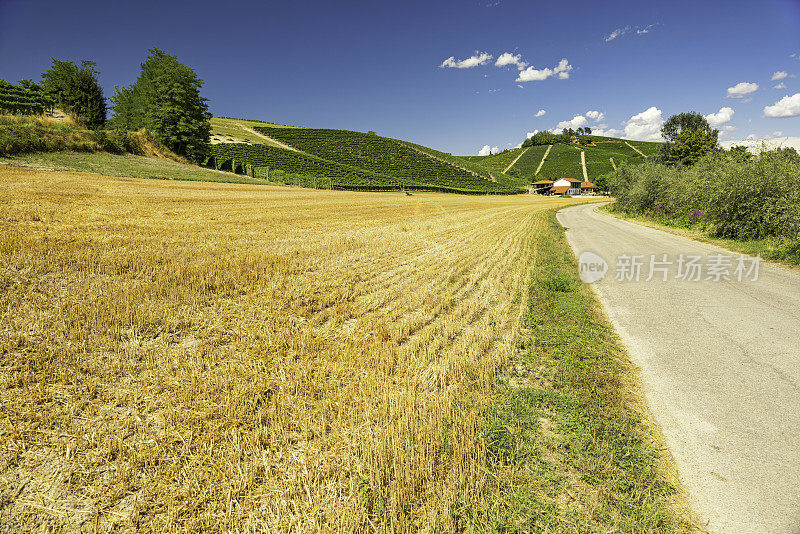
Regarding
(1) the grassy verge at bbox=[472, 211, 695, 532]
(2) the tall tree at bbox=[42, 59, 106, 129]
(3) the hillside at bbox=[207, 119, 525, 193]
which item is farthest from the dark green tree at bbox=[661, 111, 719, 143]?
(2) the tall tree at bbox=[42, 59, 106, 129]

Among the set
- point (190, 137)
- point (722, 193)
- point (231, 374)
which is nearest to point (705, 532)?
point (231, 374)

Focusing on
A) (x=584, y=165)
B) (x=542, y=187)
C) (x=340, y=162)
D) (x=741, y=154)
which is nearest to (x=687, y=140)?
(x=741, y=154)

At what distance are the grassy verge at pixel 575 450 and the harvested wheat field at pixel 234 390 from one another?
11.5 inches

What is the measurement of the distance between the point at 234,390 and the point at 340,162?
95.1 meters

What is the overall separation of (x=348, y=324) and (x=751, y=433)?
541cm

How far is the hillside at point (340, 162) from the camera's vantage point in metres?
64.4

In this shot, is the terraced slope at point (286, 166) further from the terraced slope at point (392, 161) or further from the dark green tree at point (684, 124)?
the dark green tree at point (684, 124)

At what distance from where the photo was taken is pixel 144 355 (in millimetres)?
4531

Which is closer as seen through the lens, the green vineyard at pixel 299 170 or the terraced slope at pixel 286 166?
the green vineyard at pixel 299 170

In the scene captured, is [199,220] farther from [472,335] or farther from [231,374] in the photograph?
[472,335]

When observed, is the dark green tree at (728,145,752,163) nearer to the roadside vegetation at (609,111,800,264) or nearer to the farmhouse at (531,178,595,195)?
the roadside vegetation at (609,111,800,264)

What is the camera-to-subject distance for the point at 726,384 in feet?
14.1

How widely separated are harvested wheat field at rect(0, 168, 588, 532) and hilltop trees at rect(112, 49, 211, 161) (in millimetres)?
58708

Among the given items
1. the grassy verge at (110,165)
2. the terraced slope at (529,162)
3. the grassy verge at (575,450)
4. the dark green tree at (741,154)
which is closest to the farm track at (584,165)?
the terraced slope at (529,162)
